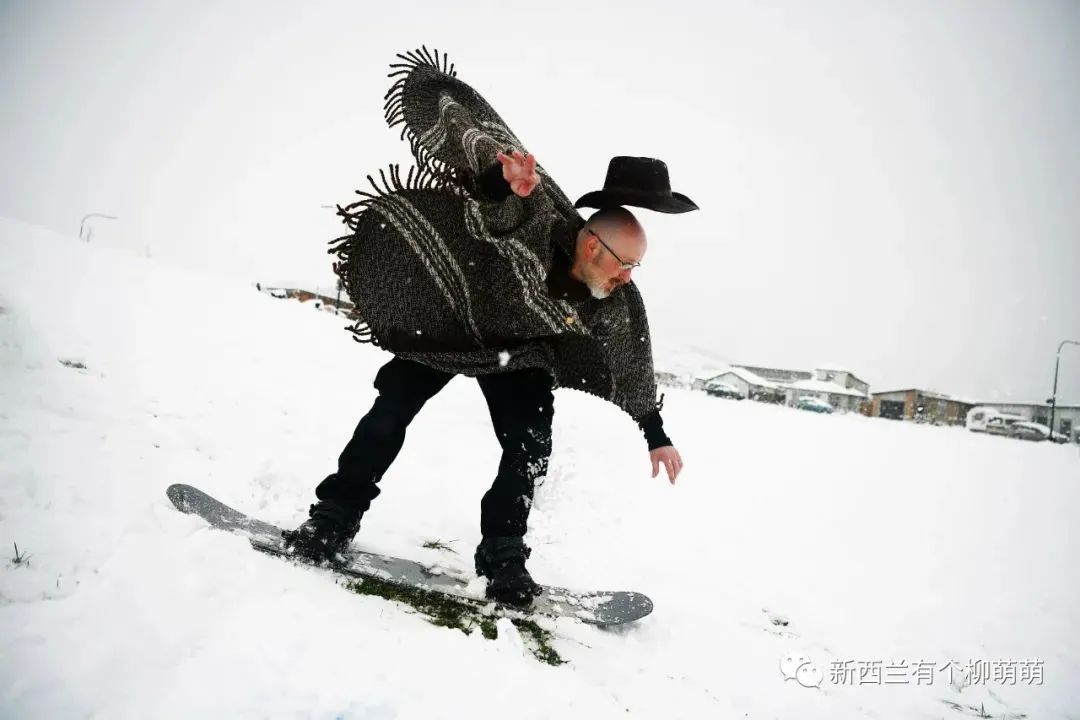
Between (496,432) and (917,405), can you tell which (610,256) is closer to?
(496,432)

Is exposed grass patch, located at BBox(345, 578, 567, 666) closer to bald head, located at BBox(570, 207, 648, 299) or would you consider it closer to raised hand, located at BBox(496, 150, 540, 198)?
bald head, located at BBox(570, 207, 648, 299)

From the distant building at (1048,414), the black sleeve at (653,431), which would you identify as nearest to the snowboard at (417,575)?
the black sleeve at (653,431)

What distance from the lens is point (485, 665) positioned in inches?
60.1

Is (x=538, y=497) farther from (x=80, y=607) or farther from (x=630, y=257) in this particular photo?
(x=80, y=607)

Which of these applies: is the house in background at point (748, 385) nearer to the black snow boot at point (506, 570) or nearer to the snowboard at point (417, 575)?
the snowboard at point (417, 575)

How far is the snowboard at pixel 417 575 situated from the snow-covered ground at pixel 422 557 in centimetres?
9

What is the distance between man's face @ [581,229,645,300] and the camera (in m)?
2.09

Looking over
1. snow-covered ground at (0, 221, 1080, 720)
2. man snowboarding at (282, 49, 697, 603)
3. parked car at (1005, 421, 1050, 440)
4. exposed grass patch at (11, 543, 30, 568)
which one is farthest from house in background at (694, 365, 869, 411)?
exposed grass patch at (11, 543, 30, 568)

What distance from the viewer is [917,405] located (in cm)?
4909

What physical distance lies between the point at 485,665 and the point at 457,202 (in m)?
1.70

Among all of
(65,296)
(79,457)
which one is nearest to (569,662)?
(79,457)

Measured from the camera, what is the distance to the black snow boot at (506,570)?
82.0 inches

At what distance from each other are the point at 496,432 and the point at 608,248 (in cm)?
95

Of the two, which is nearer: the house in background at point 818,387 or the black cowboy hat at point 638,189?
the black cowboy hat at point 638,189
